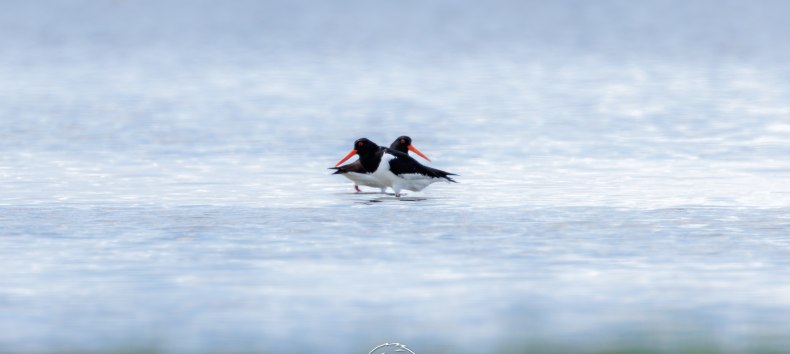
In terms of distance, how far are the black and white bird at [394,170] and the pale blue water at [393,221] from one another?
0.26 meters

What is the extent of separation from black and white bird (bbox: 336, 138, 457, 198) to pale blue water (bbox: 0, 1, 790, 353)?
257 mm

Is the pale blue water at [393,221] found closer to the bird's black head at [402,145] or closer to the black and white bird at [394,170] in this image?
the black and white bird at [394,170]

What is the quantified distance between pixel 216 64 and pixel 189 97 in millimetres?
22412

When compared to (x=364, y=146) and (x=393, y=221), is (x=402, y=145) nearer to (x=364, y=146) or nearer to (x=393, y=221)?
(x=364, y=146)

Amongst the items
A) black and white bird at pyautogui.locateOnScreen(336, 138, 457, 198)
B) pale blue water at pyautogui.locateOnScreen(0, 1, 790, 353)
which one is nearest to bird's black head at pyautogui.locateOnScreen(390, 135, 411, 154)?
pale blue water at pyautogui.locateOnScreen(0, 1, 790, 353)

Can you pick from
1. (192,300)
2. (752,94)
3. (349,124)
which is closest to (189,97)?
(349,124)

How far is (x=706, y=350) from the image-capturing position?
11461 millimetres

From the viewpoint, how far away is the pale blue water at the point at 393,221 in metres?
12.3

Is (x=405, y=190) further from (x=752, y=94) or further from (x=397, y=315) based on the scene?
(x=752, y=94)

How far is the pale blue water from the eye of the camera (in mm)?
12297

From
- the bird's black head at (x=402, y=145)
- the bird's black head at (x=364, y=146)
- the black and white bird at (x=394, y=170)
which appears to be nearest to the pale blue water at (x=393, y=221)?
the black and white bird at (x=394, y=170)

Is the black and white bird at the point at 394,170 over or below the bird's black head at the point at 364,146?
below

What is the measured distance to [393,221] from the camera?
1730 centimetres

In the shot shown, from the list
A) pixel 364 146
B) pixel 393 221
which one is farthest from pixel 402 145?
pixel 393 221
